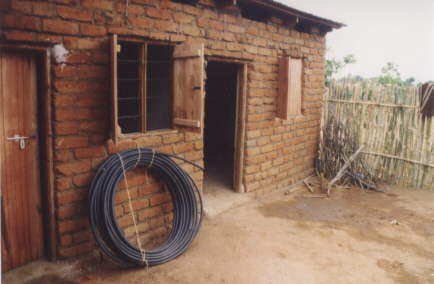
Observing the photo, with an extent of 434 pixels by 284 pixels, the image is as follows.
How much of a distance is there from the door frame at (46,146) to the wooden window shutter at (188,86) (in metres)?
1.50

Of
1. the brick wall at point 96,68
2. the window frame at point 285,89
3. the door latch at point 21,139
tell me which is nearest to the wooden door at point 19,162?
the door latch at point 21,139

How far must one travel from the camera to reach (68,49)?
373 cm

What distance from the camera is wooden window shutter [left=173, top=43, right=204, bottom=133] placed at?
437cm

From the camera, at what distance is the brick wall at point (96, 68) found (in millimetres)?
3660

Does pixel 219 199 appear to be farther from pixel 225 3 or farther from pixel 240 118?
pixel 225 3

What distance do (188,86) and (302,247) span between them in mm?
2487

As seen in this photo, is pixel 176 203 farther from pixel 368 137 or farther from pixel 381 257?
pixel 368 137

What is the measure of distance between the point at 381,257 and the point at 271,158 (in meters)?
2.73

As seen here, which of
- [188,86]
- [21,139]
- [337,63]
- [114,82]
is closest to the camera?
[21,139]

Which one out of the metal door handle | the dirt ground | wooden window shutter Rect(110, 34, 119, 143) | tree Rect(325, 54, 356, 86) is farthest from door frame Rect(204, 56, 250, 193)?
tree Rect(325, 54, 356, 86)

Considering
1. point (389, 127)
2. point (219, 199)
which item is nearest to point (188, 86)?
point (219, 199)

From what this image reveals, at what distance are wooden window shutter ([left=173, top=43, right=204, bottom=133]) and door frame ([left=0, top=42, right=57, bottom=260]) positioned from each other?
1.50 metres

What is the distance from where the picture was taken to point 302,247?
488 cm

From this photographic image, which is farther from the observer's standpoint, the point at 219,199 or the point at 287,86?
the point at 287,86
